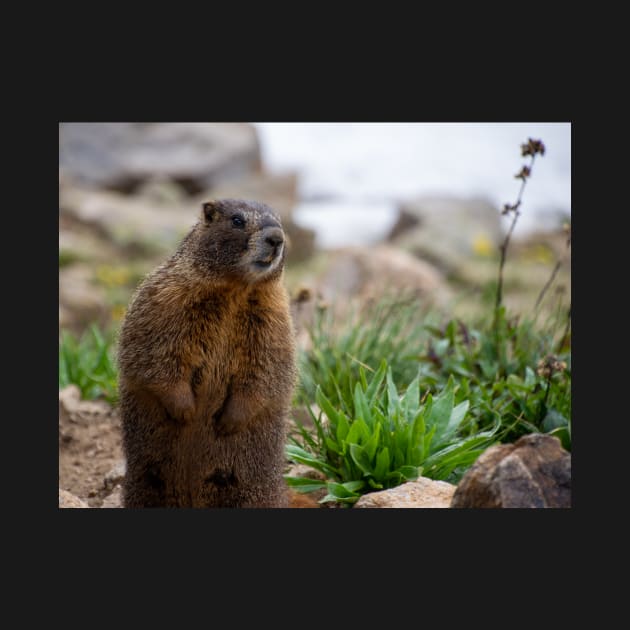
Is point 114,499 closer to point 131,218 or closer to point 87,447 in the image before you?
point 87,447

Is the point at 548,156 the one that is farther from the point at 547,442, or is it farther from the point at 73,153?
the point at 73,153

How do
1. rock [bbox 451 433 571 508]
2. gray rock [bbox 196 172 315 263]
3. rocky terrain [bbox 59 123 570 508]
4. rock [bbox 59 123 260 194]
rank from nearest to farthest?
rock [bbox 451 433 571 508] < rocky terrain [bbox 59 123 570 508] < gray rock [bbox 196 172 315 263] < rock [bbox 59 123 260 194]

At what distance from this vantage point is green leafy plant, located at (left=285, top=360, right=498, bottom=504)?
17.2 ft

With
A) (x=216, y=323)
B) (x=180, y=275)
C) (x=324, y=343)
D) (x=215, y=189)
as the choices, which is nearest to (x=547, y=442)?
(x=216, y=323)

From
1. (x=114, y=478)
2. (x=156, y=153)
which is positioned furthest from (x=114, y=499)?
(x=156, y=153)

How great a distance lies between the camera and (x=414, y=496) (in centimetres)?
488

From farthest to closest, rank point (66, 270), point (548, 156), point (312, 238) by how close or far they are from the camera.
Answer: point (312, 238)
point (66, 270)
point (548, 156)

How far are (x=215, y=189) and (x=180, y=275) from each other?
12.9 meters

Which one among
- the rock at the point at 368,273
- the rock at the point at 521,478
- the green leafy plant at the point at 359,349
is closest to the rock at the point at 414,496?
the rock at the point at 521,478

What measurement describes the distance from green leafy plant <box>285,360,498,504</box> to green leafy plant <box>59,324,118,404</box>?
245 cm

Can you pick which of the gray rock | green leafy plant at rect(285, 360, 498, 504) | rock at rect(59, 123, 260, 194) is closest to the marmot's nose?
green leafy plant at rect(285, 360, 498, 504)

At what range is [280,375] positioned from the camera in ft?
17.0

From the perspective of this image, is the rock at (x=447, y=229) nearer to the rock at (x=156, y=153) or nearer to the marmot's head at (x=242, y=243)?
the rock at (x=156, y=153)

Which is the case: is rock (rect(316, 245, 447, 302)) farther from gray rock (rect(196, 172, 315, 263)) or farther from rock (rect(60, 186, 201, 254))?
rock (rect(60, 186, 201, 254))
